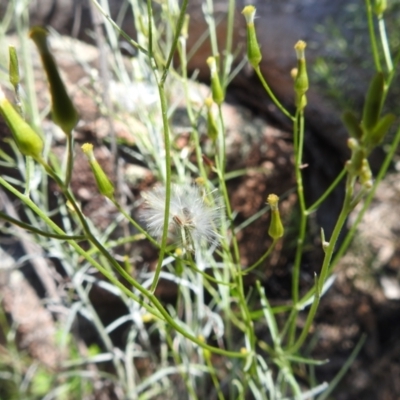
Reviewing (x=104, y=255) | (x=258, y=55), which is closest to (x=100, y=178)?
(x=104, y=255)

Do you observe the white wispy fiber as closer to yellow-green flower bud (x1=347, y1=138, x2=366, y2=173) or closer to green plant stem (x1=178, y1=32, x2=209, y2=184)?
green plant stem (x1=178, y1=32, x2=209, y2=184)

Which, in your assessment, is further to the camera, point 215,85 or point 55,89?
point 215,85

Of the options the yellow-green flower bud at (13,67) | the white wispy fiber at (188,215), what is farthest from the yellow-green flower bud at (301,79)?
the yellow-green flower bud at (13,67)

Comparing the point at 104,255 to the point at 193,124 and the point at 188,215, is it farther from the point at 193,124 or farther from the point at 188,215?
the point at 193,124

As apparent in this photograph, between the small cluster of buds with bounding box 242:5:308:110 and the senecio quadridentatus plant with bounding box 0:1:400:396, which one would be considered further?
the small cluster of buds with bounding box 242:5:308:110

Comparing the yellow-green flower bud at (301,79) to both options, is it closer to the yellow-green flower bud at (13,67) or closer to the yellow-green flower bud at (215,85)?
the yellow-green flower bud at (215,85)

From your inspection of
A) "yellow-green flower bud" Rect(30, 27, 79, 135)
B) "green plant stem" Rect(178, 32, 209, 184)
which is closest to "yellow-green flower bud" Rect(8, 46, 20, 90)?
"yellow-green flower bud" Rect(30, 27, 79, 135)

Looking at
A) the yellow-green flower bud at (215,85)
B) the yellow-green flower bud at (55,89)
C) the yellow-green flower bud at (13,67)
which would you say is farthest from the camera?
the yellow-green flower bud at (215,85)

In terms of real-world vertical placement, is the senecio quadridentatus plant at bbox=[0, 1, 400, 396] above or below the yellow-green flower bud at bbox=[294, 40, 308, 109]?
below

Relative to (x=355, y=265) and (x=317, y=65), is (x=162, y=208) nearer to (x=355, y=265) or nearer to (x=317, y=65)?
(x=317, y=65)

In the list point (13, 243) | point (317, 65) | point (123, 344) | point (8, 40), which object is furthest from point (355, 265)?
point (8, 40)
